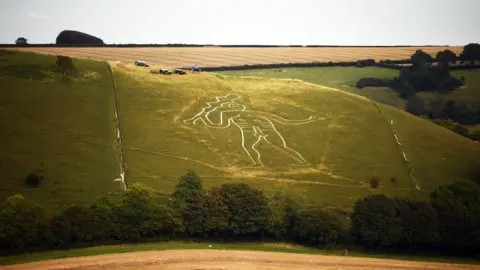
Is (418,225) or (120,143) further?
(120,143)

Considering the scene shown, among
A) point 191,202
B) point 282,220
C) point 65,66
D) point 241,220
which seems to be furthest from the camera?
point 65,66

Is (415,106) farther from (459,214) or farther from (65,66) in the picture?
(65,66)

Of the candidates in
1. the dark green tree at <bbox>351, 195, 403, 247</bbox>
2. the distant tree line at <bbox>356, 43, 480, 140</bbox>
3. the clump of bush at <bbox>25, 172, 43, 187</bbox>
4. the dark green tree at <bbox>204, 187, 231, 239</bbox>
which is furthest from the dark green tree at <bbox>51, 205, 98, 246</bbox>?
the distant tree line at <bbox>356, 43, 480, 140</bbox>

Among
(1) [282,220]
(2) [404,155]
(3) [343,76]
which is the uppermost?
(3) [343,76]

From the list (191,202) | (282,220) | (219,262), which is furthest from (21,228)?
(282,220)

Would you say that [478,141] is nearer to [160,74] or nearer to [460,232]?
[460,232]

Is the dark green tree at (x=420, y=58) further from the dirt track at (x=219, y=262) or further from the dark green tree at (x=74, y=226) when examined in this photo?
the dark green tree at (x=74, y=226)

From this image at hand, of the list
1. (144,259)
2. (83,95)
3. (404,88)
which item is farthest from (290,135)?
(404,88)

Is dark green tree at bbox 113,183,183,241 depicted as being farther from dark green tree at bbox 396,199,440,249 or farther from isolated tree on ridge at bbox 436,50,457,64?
isolated tree on ridge at bbox 436,50,457,64
